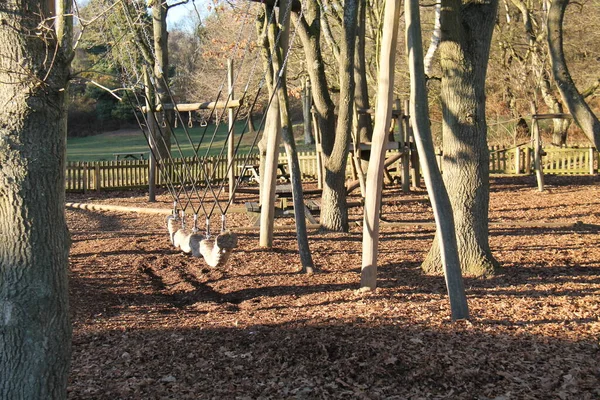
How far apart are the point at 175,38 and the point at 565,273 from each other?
141ft

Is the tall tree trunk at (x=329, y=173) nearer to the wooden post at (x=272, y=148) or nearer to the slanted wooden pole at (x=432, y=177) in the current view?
the wooden post at (x=272, y=148)

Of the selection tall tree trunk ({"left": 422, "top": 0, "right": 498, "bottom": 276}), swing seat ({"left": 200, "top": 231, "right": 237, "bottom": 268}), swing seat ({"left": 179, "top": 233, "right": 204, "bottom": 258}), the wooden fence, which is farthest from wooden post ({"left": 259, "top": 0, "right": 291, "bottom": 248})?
the wooden fence

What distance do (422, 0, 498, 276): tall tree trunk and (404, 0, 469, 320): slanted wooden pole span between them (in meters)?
1.81

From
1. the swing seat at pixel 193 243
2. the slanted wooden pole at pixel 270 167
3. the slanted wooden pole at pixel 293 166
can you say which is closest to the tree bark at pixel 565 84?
the slanted wooden pole at pixel 293 166

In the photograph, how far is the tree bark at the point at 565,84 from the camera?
882cm

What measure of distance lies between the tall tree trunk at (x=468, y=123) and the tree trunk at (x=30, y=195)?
202 inches

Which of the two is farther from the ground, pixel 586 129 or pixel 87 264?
pixel 586 129

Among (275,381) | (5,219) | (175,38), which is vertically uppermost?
(175,38)

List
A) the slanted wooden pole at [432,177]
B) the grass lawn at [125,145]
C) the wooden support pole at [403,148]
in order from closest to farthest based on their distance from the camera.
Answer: the slanted wooden pole at [432,177]
the wooden support pole at [403,148]
the grass lawn at [125,145]

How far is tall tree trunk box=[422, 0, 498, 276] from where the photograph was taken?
25.8 ft

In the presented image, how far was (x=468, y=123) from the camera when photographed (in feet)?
25.8

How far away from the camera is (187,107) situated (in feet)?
40.5

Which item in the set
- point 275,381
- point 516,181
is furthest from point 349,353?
point 516,181

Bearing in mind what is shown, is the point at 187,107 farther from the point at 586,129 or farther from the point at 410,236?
the point at 586,129
